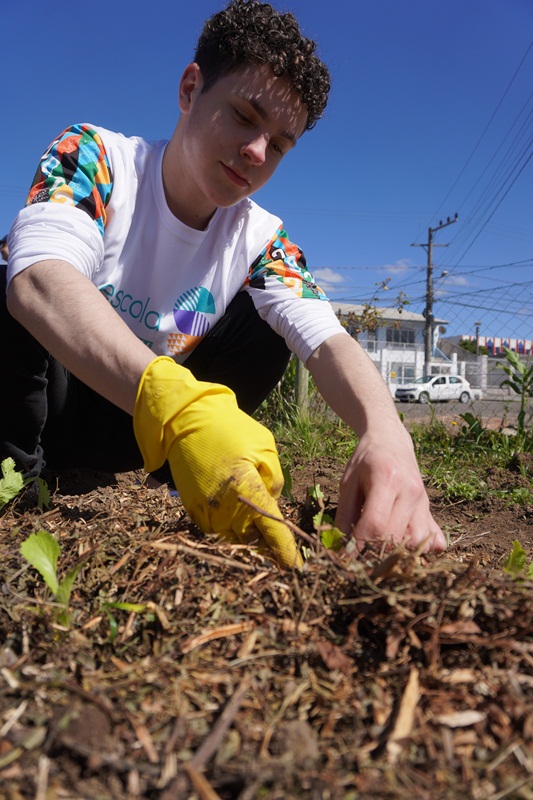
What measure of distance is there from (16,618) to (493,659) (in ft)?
2.44

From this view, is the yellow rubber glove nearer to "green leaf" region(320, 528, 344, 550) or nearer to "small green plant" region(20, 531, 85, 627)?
"green leaf" region(320, 528, 344, 550)

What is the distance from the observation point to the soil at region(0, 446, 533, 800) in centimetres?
64

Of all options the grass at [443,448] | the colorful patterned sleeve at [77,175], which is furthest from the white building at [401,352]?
the colorful patterned sleeve at [77,175]

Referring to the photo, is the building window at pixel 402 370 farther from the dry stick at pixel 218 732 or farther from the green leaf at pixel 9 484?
the dry stick at pixel 218 732

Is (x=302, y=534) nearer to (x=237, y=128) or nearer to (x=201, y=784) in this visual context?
(x=201, y=784)

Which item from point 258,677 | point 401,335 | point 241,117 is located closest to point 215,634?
point 258,677

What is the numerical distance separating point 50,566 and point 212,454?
1.24ft

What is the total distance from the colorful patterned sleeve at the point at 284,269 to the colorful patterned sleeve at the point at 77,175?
0.63 metres

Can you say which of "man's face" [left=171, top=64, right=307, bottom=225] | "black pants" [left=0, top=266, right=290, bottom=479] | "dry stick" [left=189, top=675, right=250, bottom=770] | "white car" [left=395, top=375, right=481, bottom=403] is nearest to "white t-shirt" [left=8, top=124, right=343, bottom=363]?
"black pants" [left=0, top=266, right=290, bottom=479]

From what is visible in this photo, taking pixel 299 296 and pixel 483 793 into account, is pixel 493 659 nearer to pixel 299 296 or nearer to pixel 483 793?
pixel 483 793

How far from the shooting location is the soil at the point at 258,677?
645 mm

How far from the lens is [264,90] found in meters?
1.82

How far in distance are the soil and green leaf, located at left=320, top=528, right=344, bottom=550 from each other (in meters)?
0.03

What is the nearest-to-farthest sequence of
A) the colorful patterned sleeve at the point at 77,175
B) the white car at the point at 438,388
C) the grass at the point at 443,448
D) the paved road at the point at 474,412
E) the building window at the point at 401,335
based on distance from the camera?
the colorful patterned sleeve at the point at 77,175
the grass at the point at 443,448
the paved road at the point at 474,412
the white car at the point at 438,388
the building window at the point at 401,335
